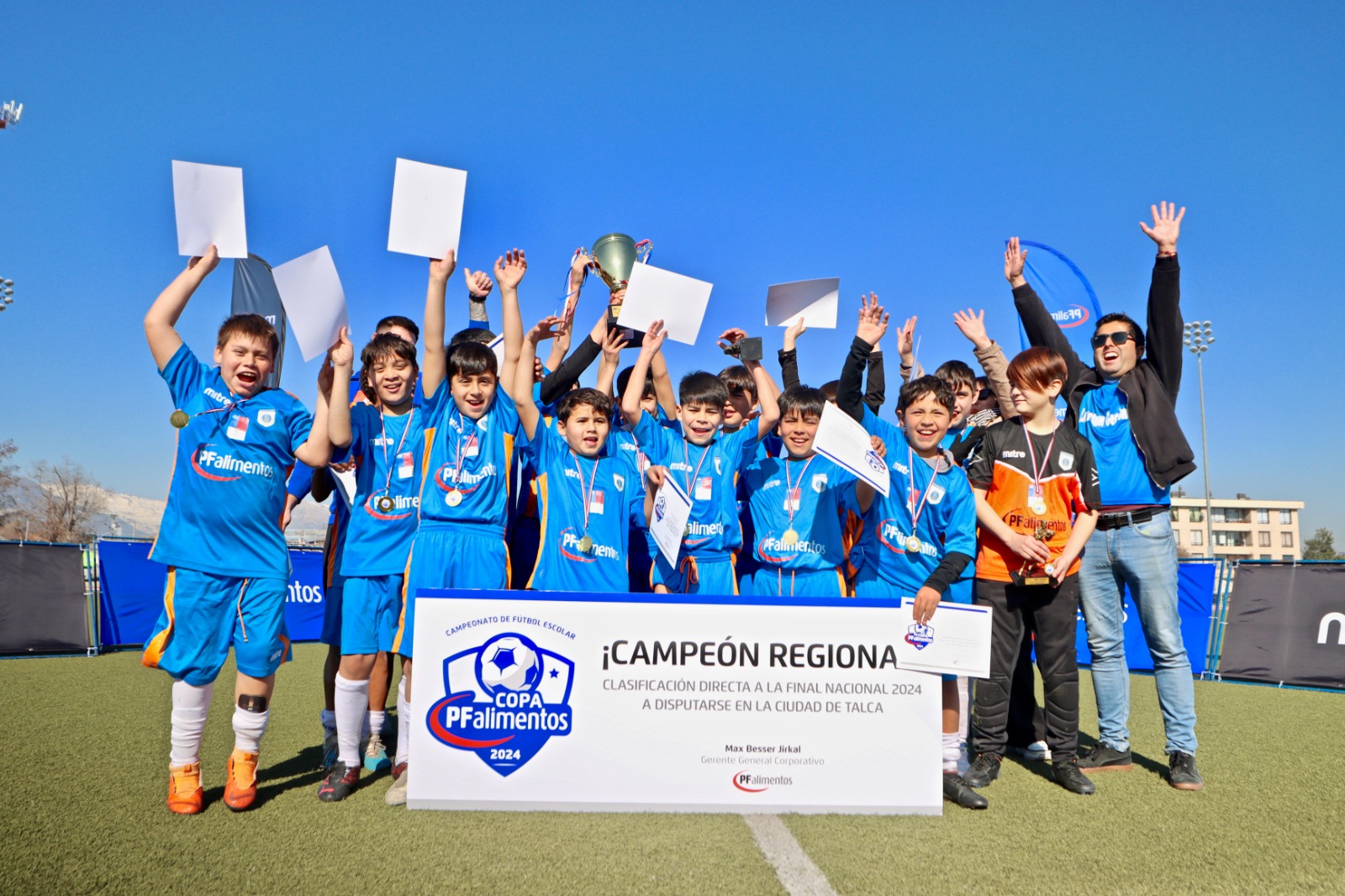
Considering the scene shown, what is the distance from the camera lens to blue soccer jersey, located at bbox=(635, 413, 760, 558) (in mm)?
4707

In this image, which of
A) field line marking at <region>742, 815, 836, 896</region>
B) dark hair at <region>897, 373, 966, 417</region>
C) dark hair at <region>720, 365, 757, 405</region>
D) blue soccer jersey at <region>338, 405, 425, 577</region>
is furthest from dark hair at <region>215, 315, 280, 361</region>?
dark hair at <region>897, 373, 966, 417</region>

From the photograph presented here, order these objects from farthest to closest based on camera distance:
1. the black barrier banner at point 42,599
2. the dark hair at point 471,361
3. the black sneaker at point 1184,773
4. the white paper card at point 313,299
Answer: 1. the black barrier banner at point 42,599
2. the dark hair at point 471,361
3. the black sneaker at point 1184,773
4. the white paper card at point 313,299

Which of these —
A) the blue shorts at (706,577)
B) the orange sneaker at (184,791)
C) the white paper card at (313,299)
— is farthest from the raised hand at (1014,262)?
the orange sneaker at (184,791)

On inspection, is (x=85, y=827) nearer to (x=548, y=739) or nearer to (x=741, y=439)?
(x=548, y=739)

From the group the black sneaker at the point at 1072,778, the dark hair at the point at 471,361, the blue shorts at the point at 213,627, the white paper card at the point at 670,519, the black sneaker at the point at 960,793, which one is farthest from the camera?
the dark hair at the point at 471,361

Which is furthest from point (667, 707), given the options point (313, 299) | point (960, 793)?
point (313, 299)

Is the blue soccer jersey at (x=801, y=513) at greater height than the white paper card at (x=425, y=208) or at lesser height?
lesser

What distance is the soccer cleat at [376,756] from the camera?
445 cm

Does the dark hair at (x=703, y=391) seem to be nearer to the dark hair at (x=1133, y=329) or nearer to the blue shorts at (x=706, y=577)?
the blue shorts at (x=706, y=577)

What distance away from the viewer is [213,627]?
3707 mm

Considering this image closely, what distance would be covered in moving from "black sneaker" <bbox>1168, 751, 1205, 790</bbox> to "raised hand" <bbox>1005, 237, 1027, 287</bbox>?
2.99 meters

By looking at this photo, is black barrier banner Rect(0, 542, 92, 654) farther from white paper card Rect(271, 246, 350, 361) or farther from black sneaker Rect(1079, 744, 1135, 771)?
black sneaker Rect(1079, 744, 1135, 771)

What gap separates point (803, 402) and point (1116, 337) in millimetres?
1965

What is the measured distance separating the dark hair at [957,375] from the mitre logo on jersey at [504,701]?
126 inches
